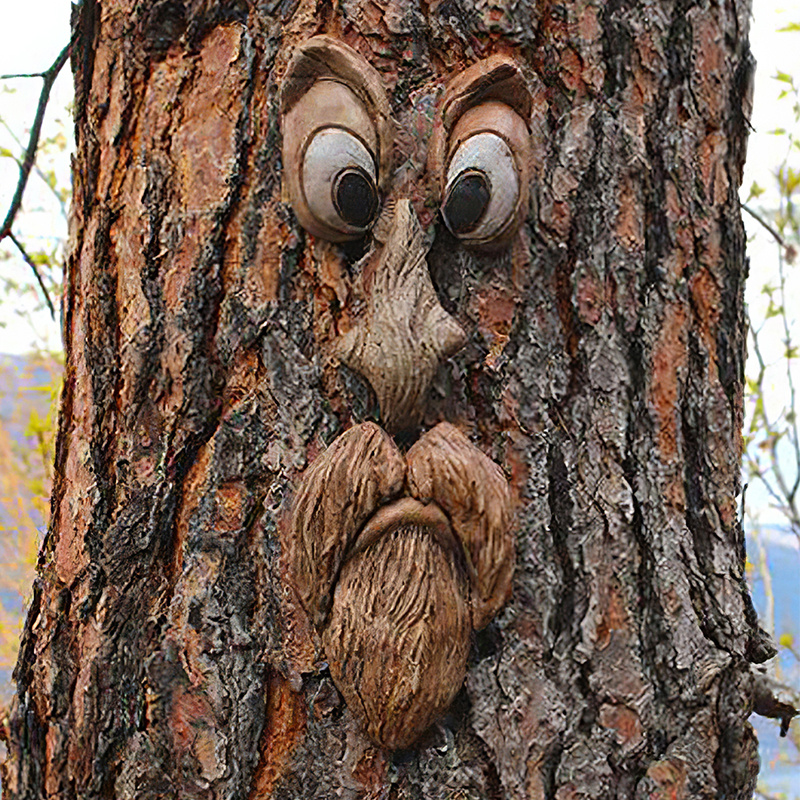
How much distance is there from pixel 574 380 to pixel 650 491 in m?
0.13

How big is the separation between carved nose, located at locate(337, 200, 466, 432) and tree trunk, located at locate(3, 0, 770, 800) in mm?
27

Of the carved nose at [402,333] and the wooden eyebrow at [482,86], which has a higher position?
the wooden eyebrow at [482,86]

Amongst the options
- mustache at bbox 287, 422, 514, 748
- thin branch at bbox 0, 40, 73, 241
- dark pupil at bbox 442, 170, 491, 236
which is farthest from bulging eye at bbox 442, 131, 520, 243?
thin branch at bbox 0, 40, 73, 241

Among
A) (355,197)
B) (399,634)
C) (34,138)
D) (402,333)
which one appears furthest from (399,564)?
(34,138)

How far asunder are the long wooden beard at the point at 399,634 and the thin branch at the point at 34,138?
2.93ft

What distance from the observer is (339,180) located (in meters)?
0.82

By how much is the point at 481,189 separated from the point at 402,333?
0.15m

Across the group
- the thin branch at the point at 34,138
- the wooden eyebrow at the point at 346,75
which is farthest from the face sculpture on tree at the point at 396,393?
the thin branch at the point at 34,138

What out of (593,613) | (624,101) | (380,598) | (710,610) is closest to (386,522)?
(380,598)

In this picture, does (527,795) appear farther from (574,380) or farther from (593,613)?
(574,380)

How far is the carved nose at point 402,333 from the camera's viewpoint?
2.64ft

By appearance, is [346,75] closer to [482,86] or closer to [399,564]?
[482,86]

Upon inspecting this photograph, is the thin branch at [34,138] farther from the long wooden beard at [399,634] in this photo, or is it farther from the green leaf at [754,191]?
the green leaf at [754,191]

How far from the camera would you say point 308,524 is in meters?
0.80
